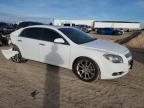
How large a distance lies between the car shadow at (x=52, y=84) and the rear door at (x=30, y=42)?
2.14 ft

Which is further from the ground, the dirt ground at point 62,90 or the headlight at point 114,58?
the headlight at point 114,58

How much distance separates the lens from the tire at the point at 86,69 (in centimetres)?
646

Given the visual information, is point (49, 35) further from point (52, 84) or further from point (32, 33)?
point (52, 84)

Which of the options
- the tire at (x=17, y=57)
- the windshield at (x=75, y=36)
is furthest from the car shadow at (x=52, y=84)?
the tire at (x=17, y=57)

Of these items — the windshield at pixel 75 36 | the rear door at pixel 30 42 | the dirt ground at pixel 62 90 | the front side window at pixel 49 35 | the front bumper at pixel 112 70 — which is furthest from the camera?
the rear door at pixel 30 42

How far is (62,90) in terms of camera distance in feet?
19.2

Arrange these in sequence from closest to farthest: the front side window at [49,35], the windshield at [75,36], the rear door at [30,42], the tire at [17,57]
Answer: the windshield at [75,36] < the front side window at [49,35] < the rear door at [30,42] < the tire at [17,57]

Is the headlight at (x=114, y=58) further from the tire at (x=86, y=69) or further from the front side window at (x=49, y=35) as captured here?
the front side window at (x=49, y=35)

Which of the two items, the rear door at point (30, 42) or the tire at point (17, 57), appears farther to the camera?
the tire at point (17, 57)

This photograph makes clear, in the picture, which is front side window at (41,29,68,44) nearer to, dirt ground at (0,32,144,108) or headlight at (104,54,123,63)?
dirt ground at (0,32,144,108)

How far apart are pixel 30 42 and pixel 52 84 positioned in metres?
2.42

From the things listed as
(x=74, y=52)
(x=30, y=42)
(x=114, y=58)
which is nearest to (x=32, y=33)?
(x=30, y=42)

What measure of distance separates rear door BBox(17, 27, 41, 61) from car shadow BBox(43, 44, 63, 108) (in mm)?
654

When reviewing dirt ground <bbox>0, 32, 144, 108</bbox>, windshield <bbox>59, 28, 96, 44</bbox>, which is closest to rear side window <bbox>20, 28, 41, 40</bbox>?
windshield <bbox>59, 28, 96, 44</bbox>
